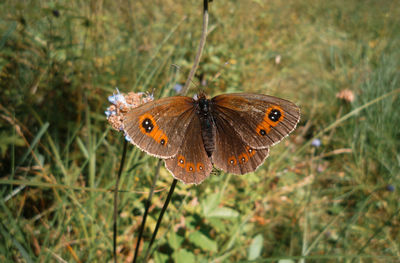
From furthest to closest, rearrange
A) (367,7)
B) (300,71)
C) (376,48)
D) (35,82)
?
1. (367,7)
2. (300,71)
3. (376,48)
4. (35,82)

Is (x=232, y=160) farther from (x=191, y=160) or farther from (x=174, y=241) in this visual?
(x=174, y=241)

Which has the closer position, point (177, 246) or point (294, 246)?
point (177, 246)

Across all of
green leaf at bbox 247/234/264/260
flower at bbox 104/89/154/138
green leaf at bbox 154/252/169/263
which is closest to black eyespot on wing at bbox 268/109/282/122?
flower at bbox 104/89/154/138

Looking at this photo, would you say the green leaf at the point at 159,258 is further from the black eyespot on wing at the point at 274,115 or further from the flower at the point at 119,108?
the black eyespot on wing at the point at 274,115

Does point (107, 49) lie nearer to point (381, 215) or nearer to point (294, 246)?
point (294, 246)

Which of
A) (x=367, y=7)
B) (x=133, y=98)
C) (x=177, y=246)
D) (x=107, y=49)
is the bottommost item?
(x=177, y=246)

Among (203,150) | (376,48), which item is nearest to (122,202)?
(203,150)

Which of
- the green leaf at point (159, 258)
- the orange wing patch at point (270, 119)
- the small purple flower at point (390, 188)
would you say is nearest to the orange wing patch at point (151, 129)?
the orange wing patch at point (270, 119)

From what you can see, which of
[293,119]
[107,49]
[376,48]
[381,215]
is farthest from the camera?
[376,48]
